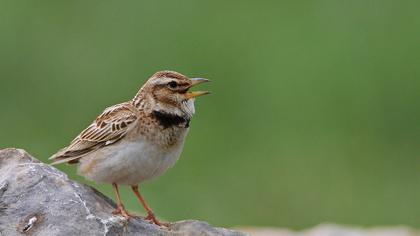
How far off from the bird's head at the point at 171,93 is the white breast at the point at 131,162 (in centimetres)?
19

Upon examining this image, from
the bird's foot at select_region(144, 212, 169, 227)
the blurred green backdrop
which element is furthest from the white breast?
the blurred green backdrop

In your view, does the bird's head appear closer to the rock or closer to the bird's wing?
the bird's wing

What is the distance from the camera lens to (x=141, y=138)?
376 inches

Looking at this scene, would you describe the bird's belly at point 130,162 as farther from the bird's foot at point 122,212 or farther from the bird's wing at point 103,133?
the bird's foot at point 122,212

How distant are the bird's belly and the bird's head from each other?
0.26m

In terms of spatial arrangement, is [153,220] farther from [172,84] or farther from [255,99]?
[255,99]

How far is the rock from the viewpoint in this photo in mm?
8633

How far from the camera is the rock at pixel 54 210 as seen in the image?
28.3ft

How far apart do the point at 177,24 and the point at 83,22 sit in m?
1.37

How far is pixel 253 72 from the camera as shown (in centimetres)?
1755

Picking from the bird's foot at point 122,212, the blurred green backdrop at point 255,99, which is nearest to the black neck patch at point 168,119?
the bird's foot at point 122,212

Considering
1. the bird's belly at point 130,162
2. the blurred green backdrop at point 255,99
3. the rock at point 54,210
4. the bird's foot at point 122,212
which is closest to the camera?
the rock at point 54,210

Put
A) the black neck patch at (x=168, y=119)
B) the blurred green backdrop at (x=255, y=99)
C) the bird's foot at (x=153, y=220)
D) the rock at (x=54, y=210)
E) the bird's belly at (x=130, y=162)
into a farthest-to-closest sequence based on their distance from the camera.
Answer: the blurred green backdrop at (x=255, y=99)
the black neck patch at (x=168, y=119)
the bird's belly at (x=130, y=162)
the bird's foot at (x=153, y=220)
the rock at (x=54, y=210)

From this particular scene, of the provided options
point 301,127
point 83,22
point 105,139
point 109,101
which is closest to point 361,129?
point 301,127
